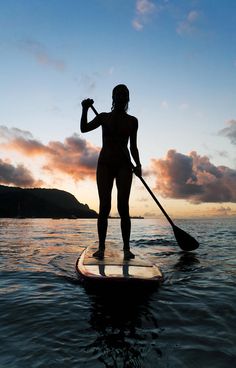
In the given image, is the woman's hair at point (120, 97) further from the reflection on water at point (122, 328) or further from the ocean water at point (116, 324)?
the reflection on water at point (122, 328)

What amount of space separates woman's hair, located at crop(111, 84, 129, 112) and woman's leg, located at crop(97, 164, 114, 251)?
1331mm

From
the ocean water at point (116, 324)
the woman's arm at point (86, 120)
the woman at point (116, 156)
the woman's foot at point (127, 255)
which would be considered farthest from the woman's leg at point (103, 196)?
the ocean water at point (116, 324)

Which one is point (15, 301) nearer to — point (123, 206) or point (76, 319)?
point (76, 319)

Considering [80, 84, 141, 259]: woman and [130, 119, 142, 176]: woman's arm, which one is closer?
[80, 84, 141, 259]: woman

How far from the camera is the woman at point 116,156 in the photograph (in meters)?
6.16

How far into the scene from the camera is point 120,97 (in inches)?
254

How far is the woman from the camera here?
6164mm

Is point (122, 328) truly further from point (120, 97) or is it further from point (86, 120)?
point (120, 97)

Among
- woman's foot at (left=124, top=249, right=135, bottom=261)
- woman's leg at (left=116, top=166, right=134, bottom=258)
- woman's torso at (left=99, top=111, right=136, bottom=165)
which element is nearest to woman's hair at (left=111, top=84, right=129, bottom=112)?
woman's torso at (left=99, top=111, right=136, bottom=165)

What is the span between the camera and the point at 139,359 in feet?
7.98

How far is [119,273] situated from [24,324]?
1.71 meters

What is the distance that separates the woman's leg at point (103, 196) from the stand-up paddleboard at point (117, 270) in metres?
0.49

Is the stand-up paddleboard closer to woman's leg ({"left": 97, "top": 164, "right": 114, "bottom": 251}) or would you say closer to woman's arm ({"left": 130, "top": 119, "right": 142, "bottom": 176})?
woman's leg ({"left": 97, "top": 164, "right": 114, "bottom": 251})

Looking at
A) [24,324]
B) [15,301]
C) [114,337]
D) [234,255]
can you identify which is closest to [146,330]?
[114,337]
